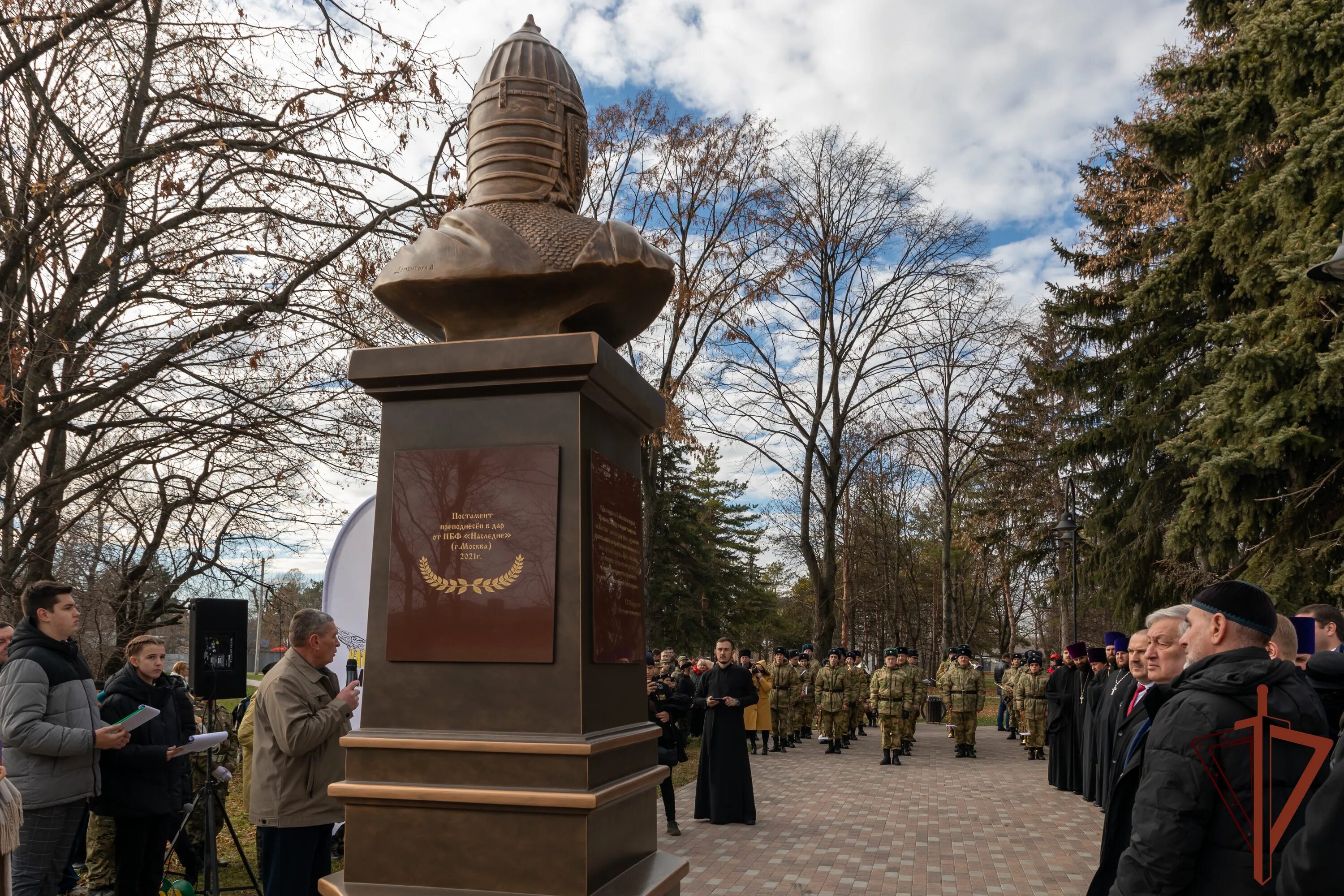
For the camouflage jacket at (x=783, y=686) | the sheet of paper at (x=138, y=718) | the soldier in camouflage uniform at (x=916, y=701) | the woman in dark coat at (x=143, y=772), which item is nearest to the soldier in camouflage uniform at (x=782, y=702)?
the camouflage jacket at (x=783, y=686)

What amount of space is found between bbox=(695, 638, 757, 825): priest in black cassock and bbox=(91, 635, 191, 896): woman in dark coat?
234 inches

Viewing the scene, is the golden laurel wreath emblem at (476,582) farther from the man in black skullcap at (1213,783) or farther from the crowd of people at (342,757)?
the man in black skullcap at (1213,783)

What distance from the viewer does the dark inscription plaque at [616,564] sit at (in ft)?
11.5

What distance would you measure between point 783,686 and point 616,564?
1705 centimetres

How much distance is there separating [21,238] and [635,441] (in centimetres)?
656

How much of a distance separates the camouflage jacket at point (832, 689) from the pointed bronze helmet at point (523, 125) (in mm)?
16865

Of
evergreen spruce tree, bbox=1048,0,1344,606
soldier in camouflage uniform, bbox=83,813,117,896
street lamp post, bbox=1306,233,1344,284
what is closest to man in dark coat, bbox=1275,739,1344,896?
street lamp post, bbox=1306,233,1344,284

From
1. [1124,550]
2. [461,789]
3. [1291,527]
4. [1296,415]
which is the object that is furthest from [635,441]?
[1124,550]

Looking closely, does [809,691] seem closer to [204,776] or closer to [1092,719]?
[1092,719]

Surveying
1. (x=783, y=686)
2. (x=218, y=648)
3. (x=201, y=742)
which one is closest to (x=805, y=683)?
(x=783, y=686)

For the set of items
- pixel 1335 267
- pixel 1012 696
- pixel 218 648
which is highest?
pixel 1335 267

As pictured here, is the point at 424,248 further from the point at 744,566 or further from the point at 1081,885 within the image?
the point at 744,566

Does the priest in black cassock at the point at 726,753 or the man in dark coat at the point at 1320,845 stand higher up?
the man in dark coat at the point at 1320,845

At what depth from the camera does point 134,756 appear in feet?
18.4
